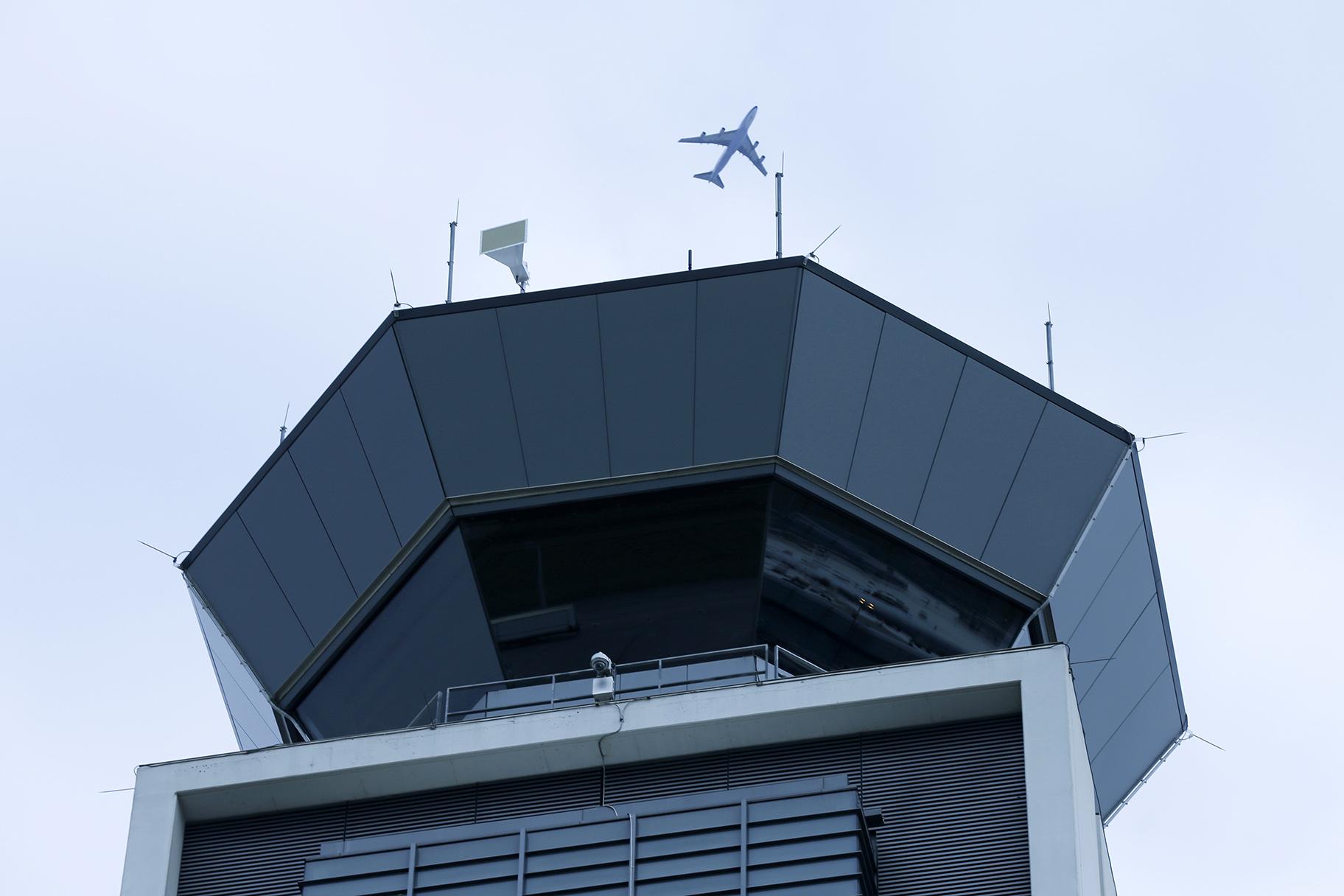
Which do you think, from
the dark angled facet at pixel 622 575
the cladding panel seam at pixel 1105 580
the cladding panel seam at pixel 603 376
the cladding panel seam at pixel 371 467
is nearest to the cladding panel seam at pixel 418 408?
the dark angled facet at pixel 622 575

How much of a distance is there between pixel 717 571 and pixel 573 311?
146 inches

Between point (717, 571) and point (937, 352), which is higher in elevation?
point (937, 352)

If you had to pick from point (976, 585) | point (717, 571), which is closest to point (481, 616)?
point (717, 571)

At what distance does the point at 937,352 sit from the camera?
99.6 feet

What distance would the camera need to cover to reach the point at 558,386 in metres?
30.6

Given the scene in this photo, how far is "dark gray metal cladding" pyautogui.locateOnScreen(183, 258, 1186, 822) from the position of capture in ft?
99.1

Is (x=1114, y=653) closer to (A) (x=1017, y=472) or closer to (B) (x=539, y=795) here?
(A) (x=1017, y=472)

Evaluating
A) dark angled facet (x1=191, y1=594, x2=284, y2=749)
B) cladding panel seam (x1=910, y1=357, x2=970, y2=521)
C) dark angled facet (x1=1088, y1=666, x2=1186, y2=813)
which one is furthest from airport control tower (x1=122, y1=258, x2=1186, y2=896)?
dark angled facet (x1=1088, y1=666, x2=1186, y2=813)

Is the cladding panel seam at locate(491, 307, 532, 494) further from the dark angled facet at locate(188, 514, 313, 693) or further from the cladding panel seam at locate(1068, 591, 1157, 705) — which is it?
the cladding panel seam at locate(1068, 591, 1157, 705)

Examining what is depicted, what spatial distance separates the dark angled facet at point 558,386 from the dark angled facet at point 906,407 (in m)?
3.30

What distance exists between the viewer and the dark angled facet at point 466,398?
30641mm

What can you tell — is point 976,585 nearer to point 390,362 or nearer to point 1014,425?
point 1014,425

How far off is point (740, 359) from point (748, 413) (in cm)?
69

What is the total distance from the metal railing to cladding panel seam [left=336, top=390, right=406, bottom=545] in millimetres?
2296
